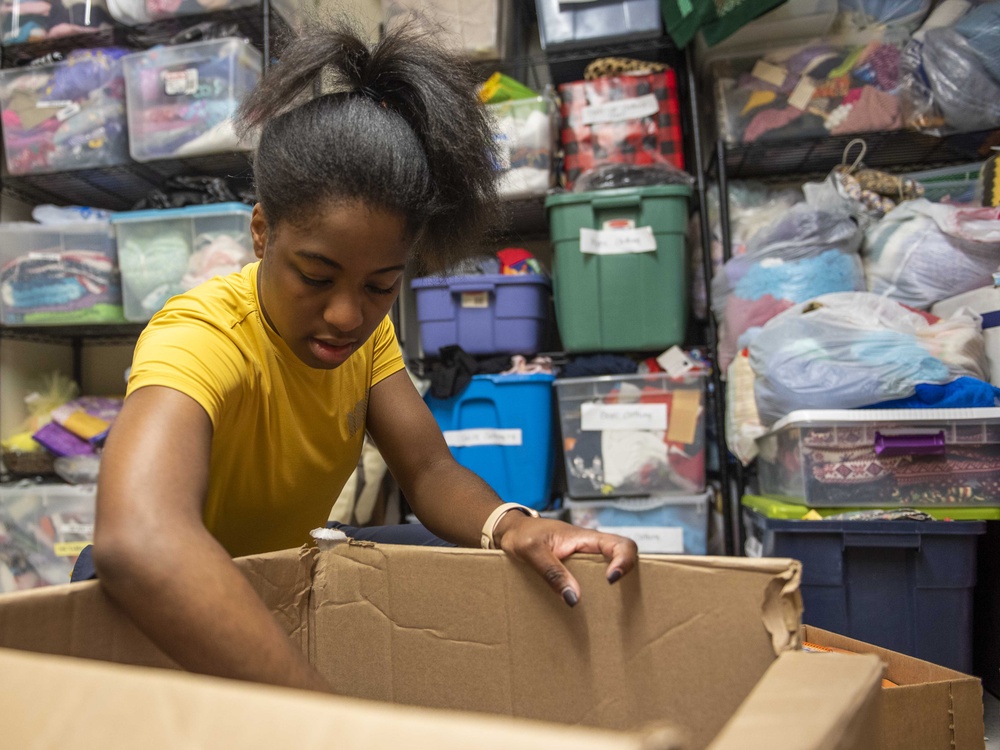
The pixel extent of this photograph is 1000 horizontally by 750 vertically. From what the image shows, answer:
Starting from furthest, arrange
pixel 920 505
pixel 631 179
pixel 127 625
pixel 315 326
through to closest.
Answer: pixel 631 179 → pixel 920 505 → pixel 315 326 → pixel 127 625

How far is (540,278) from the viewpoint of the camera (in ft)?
6.17

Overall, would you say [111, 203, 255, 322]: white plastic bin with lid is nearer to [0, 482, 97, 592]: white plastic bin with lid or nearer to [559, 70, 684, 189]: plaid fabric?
[0, 482, 97, 592]: white plastic bin with lid

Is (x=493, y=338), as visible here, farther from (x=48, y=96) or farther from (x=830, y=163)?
(x=48, y=96)

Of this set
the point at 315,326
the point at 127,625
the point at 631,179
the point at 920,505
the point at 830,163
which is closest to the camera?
the point at 127,625

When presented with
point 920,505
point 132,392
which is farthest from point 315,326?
point 920,505

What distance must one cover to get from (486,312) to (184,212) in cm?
82

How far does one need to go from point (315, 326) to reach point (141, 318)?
1.40 m

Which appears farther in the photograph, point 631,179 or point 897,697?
point 631,179

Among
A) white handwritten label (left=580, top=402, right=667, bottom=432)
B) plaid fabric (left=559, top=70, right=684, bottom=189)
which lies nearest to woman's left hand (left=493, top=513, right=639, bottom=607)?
white handwritten label (left=580, top=402, right=667, bottom=432)

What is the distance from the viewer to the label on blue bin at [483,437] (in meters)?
1.82

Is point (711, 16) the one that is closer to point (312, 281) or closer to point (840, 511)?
point (840, 511)

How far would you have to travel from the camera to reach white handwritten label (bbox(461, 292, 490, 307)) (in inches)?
73.7

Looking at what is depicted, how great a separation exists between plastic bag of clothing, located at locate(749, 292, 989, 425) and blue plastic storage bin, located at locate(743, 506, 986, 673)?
0.24m

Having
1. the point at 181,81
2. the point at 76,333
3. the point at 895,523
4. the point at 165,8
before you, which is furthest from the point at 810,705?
the point at 76,333
